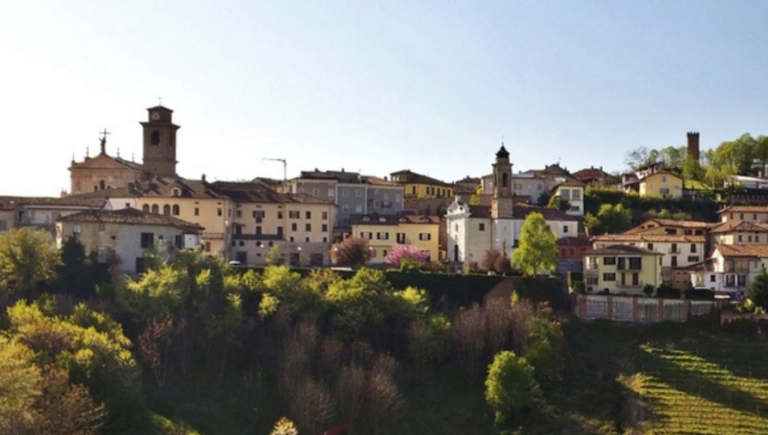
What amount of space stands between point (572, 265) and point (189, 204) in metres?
28.2

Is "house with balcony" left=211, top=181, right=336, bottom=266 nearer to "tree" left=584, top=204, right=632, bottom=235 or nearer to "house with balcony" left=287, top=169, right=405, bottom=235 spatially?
"house with balcony" left=287, top=169, right=405, bottom=235

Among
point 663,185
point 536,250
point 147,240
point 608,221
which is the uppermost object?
point 663,185

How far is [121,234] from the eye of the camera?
6488cm

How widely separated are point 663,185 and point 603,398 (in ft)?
140

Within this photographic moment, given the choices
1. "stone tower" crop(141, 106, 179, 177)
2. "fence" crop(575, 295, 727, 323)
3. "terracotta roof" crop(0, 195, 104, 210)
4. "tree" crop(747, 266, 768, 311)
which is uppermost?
"stone tower" crop(141, 106, 179, 177)

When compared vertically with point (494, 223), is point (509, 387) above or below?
below

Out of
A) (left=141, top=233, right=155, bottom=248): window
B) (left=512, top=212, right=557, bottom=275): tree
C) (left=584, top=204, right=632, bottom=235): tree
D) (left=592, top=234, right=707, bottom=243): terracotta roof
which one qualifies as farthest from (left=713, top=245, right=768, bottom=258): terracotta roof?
(left=141, top=233, right=155, bottom=248): window

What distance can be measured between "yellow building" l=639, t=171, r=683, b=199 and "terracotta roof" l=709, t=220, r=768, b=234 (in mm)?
17993

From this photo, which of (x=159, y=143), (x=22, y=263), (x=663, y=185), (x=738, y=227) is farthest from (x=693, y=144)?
(x=22, y=263)

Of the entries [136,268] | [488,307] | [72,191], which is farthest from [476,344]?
[72,191]

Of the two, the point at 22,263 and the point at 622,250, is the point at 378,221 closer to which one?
the point at 622,250

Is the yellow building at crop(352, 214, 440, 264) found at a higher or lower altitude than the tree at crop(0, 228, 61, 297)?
higher

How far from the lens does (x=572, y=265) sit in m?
74.6

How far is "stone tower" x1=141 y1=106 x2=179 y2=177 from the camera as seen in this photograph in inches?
3324
